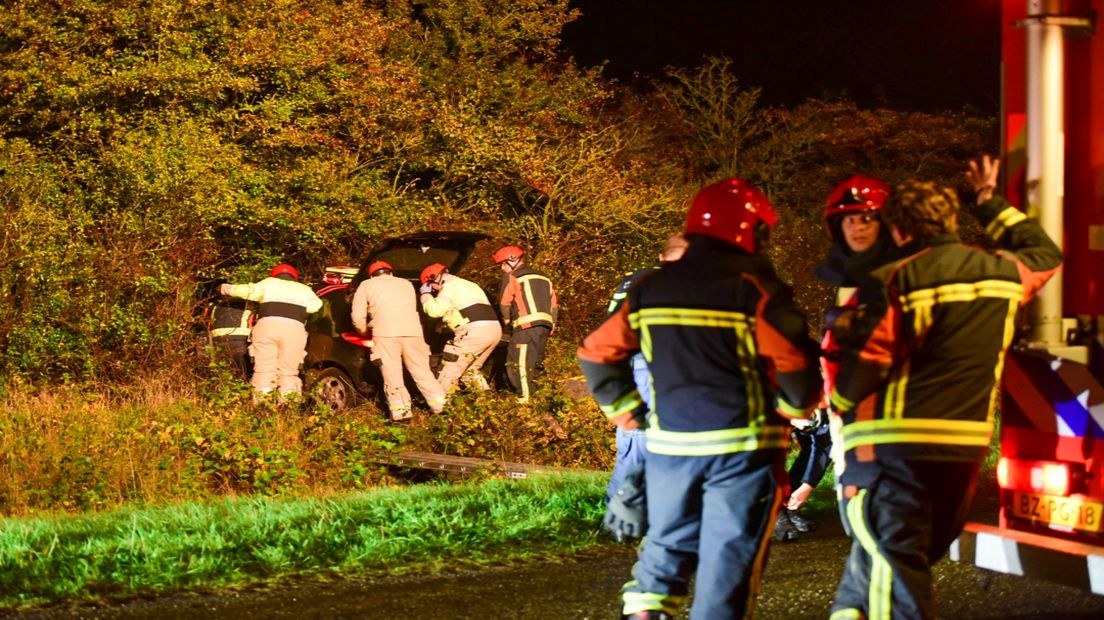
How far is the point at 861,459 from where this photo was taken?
14.1ft

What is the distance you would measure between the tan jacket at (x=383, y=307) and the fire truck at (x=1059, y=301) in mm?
8223

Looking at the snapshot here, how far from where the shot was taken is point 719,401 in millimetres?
4215

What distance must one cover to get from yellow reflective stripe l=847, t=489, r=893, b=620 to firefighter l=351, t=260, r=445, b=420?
27.5 ft

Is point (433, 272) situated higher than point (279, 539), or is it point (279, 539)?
point (433, 272)

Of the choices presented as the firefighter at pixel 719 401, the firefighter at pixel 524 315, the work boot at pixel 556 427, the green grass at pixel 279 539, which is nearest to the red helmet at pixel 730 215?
the firefighter at pixel 719 401

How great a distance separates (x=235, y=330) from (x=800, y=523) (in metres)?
7.68

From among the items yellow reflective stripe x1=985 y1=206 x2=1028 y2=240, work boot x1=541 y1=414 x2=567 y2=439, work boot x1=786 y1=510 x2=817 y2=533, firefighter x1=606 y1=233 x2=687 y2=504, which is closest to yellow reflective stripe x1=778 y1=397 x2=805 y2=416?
yellow reflective stripe x1=985 y1=206 x2=1028 y2=240

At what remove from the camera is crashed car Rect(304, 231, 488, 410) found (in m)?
13.0

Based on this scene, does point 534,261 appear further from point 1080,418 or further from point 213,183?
point 1080,418

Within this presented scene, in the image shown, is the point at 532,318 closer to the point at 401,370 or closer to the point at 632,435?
the point at 401,370

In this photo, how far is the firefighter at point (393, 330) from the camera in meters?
12.6

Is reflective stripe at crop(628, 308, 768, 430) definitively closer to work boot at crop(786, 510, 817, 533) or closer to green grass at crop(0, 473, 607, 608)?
green grass at crop(0, 473, 607, 608)

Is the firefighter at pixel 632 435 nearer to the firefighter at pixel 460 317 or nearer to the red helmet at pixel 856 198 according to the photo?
the red helmet at pixel 856 198

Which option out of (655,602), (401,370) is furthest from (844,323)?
(401,370)
